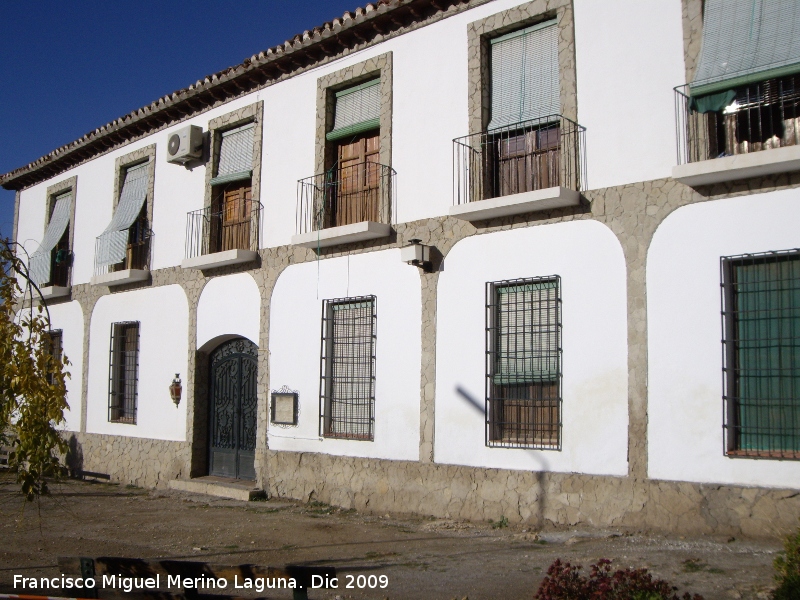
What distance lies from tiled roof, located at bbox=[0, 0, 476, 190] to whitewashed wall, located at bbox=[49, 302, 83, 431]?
3228 millimetres

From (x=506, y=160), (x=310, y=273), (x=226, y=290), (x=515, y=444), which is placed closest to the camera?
(x=515, y=444)

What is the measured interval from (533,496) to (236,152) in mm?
7585

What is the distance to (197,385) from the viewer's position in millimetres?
13453

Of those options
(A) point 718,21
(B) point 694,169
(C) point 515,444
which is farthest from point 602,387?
(A) point 718,21

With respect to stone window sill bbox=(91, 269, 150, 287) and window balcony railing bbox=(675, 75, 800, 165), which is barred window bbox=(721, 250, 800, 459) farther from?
stone window sill bbox=(91, 269, 150, 287)

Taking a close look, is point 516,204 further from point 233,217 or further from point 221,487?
point 221,487

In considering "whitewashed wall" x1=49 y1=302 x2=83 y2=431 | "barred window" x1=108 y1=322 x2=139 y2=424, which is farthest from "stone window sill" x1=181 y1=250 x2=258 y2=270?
"whitewashed wall" x1=49 y1=302 x2=83 y2=431

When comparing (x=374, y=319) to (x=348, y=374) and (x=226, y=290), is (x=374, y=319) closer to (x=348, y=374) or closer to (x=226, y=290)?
(x=348, y=374)

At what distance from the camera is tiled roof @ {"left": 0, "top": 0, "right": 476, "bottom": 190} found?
10812 mm

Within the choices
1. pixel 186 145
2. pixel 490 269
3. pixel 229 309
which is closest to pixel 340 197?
pixel 229 309

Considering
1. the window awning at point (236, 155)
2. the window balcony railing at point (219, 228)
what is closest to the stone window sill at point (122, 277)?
the window balcony railing at point (219, 228)

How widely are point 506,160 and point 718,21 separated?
2.79 meters

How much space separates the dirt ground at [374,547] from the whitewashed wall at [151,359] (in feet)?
8.09

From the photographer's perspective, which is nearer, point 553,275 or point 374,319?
point 553,275
